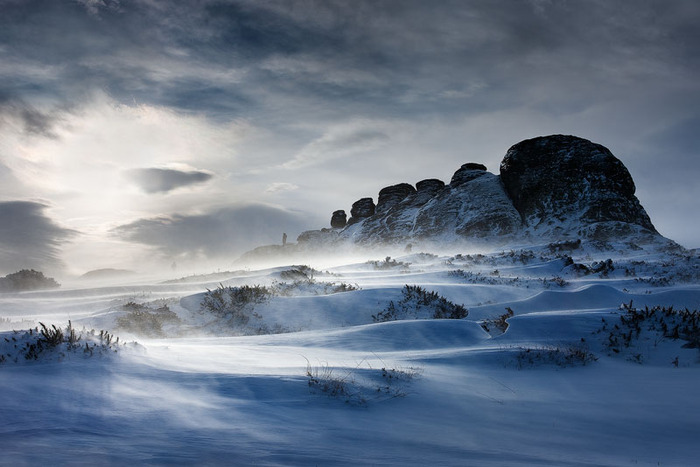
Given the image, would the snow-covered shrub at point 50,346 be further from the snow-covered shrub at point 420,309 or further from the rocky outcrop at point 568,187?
the rocky outcrop at point 568,187

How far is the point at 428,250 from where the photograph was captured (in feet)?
125

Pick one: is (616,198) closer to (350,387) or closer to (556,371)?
(556,371)

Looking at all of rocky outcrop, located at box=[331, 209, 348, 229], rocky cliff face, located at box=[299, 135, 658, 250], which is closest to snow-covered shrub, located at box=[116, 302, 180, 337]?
rocky cliff face, located at box=[299, 135, 658, 250]

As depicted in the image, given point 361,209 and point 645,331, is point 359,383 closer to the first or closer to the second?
point 645,331

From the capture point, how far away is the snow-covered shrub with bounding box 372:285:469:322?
9.61 metres

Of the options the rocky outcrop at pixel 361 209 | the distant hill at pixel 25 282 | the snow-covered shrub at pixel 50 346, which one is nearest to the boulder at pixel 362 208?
the rocky outcrop at pixel 361 209

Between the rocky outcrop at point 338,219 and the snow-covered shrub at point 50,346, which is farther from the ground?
the rocky outcrop at point 338,219

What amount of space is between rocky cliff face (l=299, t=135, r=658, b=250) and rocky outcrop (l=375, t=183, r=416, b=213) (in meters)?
19.3

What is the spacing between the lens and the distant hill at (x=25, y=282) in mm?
23141

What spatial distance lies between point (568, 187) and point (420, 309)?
3608cm

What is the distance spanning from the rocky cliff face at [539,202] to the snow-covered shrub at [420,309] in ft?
91.0

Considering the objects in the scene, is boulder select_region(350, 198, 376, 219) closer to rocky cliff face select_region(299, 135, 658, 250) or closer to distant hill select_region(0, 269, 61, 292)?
rocky cliff face select_region(299, 135, 658, 250)

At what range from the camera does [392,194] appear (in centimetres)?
7319

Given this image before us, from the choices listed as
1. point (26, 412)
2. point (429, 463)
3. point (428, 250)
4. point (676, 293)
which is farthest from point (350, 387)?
point (428, 250)
